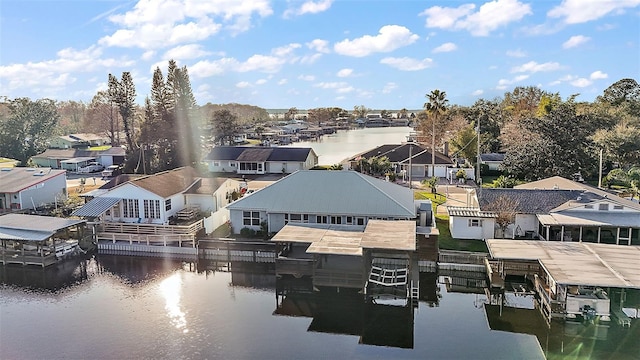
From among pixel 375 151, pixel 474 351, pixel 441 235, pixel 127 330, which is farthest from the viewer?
pixel 375 151

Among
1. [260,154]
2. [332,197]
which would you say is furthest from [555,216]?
[260,154]

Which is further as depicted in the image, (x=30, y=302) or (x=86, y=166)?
(x=86, y=166)

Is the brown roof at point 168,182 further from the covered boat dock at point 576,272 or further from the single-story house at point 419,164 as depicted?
the covered boat dock at point 576,272

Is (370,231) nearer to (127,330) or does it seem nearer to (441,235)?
(441,235)

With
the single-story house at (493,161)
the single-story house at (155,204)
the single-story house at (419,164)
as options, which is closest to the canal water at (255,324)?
the single-story house at (155,204)

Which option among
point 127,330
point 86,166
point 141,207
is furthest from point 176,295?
point 86,166

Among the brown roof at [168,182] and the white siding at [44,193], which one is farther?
the white siding at [44,193]

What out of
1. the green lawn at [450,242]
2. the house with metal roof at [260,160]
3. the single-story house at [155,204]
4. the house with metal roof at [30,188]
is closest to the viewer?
the green lawn at [450,242]
